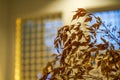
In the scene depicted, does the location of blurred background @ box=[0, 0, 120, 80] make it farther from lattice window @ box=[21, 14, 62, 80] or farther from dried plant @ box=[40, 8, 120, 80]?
dried plant @ box=[40, 8, 120, 80]

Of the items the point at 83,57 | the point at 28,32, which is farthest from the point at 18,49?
the point at 83,57

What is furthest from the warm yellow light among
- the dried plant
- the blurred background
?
the dried plant

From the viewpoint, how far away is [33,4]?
9.50 ft

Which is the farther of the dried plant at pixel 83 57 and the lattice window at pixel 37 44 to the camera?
the lattice window at pixel 37 44

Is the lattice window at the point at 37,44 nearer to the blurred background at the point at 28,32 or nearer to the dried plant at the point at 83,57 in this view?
the blurred background at the point at 28,32

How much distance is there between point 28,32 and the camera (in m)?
2.97

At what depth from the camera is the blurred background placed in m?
2.80

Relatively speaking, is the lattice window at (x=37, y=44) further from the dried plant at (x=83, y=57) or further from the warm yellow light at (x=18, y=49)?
the dried plant at (x=83, y=57)

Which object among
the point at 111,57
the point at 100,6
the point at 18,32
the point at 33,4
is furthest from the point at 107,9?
the point at 111,57

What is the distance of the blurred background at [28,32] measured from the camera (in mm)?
2797

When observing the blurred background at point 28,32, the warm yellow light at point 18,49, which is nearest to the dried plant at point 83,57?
the blurred background at point 28,32

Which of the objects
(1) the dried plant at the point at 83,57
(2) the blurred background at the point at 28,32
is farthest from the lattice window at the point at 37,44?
(1) the dried plant at the point at 83,57

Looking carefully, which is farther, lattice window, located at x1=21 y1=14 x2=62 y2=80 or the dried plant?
lattice window, located at x1=21 y1=14 x2=62 y2=80

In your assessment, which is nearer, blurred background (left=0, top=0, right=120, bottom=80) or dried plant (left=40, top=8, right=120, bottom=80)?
dried plant (left=40, top=8, right=120, bottom=80)
